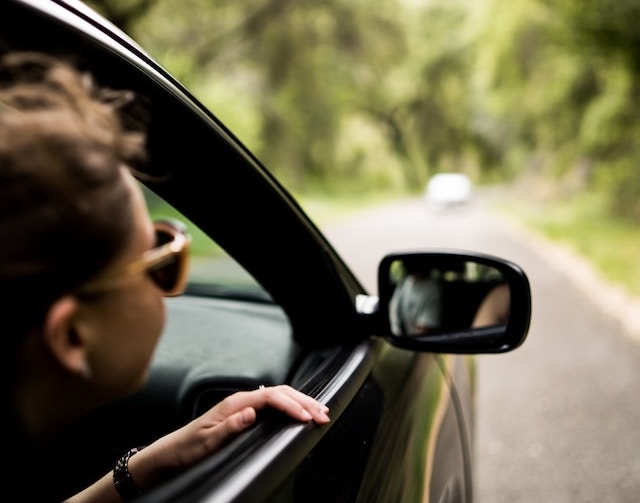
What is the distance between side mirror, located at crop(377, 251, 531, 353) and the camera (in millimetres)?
1631

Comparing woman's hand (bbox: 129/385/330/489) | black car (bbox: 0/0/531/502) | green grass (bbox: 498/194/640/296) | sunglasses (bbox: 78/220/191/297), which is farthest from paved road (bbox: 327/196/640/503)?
sunglasses (bbox: 78/220/191/297)

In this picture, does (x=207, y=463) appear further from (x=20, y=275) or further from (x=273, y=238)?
(x=273, y=238)

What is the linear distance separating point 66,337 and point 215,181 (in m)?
0.68

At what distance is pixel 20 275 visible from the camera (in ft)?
2.40

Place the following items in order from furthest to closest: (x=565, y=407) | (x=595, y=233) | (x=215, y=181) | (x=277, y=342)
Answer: (x=595, y=233) < (x=565, y=407) < (x=277, y=342) < (x=215, y=181)

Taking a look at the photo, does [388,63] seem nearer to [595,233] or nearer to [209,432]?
[595,233]

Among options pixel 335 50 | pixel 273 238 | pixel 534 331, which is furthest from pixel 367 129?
pixel 273 238

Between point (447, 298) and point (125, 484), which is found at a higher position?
point (447, 298)

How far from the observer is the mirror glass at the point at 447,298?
184 centimetres

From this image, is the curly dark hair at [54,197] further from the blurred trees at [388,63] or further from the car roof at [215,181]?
the blurred trees at [388,63]

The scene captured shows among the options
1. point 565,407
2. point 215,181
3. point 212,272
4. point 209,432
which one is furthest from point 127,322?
point 565,407

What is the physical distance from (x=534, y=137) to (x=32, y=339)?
1197 inches

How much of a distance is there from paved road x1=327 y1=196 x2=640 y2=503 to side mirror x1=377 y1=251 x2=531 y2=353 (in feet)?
5.49

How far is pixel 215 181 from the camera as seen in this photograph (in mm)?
1408
